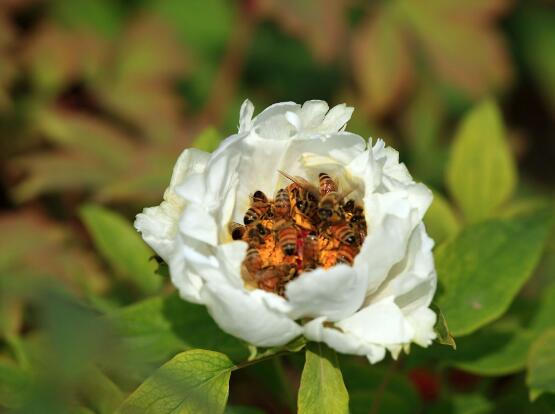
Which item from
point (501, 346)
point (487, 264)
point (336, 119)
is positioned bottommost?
point (501, 346)

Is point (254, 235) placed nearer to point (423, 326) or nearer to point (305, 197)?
point (305, 197)

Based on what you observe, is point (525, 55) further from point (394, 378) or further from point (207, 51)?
point (394, 378)

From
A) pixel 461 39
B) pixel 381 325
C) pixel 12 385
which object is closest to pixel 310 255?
pixel 381 325

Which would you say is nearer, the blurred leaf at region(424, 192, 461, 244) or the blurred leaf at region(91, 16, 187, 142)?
the blurred leaf at region(424, 192, 461, 244)

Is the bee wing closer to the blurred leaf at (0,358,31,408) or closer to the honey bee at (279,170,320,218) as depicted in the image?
the honey bee at (279,170,320,218)

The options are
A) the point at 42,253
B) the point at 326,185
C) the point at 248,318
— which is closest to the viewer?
the point at 248,318

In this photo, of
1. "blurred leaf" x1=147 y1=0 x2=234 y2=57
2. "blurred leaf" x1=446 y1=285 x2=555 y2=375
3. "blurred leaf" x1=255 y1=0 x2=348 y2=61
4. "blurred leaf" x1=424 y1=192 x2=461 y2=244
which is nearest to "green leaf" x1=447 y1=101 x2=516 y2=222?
"blurred leaf" x1=424 y1=192 x2=461 y2=244
